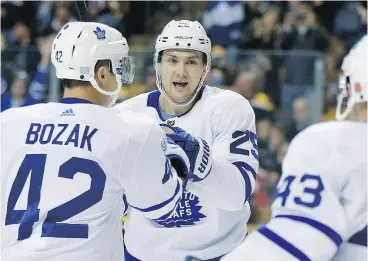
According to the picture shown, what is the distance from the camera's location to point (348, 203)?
1.85 metres

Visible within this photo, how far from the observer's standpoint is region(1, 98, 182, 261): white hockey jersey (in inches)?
100

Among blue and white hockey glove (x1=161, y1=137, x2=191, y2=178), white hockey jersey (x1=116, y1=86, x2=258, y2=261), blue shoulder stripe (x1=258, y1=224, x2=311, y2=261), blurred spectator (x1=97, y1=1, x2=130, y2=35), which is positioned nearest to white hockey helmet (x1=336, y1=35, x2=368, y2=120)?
blue shoulder stripe (x1=258, y1=224, x2=311, y2=261)

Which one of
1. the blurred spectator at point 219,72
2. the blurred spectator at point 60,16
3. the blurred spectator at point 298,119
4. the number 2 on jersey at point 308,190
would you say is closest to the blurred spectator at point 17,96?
the blurred spectator at point 60,16

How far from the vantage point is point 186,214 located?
11.0 feet

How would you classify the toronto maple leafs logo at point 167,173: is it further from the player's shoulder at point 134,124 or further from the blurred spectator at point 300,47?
the blurred spectator at point 300,47

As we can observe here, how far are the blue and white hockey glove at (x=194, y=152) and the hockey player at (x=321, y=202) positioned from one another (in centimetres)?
84

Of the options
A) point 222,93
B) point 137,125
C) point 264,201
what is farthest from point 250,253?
point 264,201

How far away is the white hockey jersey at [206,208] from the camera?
324 cm

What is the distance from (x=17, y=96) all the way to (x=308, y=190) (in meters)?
4.97

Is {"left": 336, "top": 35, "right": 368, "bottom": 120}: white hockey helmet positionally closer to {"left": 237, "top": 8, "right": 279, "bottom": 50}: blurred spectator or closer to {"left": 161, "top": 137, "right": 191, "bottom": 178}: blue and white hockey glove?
{"left": 161, "top": 137, "right": 191, "bottom": 178}: blue and white hockey glove

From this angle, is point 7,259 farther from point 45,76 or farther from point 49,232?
point 45,76

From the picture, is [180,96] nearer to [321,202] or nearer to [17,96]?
[321,202]

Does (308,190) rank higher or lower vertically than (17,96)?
higher

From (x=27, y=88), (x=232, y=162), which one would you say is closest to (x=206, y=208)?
(x=232, y=162)
